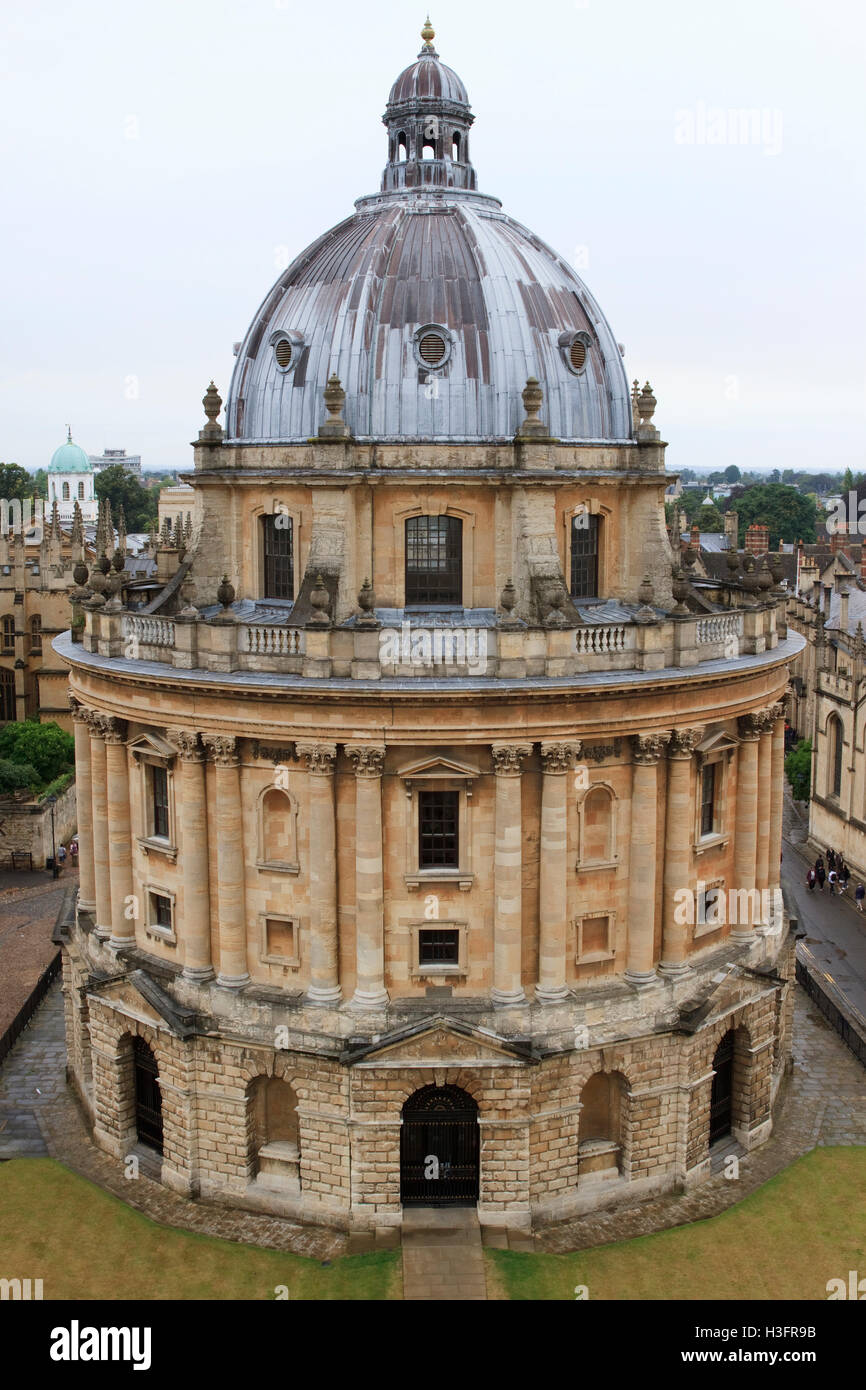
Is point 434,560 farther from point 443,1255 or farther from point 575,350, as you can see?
point 443,1255

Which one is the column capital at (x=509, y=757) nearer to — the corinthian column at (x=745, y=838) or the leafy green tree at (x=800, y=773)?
the corinthian column at (x=745, y=838)

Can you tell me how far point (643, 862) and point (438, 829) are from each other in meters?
6.00

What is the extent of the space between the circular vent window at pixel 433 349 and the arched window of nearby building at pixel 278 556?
6165 mm

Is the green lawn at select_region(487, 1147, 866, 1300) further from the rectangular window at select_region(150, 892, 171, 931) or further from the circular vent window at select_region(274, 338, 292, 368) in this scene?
the circular vent window at select_region(274, 338, 292, 368)

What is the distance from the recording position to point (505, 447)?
34.5m

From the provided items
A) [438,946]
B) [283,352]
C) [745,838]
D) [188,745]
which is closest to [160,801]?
[188,745]

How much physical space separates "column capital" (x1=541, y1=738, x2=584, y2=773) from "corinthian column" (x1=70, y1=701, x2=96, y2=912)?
49.8ft

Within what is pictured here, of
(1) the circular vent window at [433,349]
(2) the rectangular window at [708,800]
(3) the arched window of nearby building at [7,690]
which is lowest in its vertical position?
(3) the arched window of nearby building at [7,690]

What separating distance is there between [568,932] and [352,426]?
51.5 ft

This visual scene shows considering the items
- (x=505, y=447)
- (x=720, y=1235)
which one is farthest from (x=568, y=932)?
(x=505, y=447)

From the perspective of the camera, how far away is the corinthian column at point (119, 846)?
37125 mm

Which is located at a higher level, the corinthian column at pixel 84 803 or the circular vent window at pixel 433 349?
the circular vent window at pixel 433 349

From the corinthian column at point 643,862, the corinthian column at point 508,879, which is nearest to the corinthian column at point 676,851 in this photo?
the corinthian column at point 643,862

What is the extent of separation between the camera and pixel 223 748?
3347 centimetres
